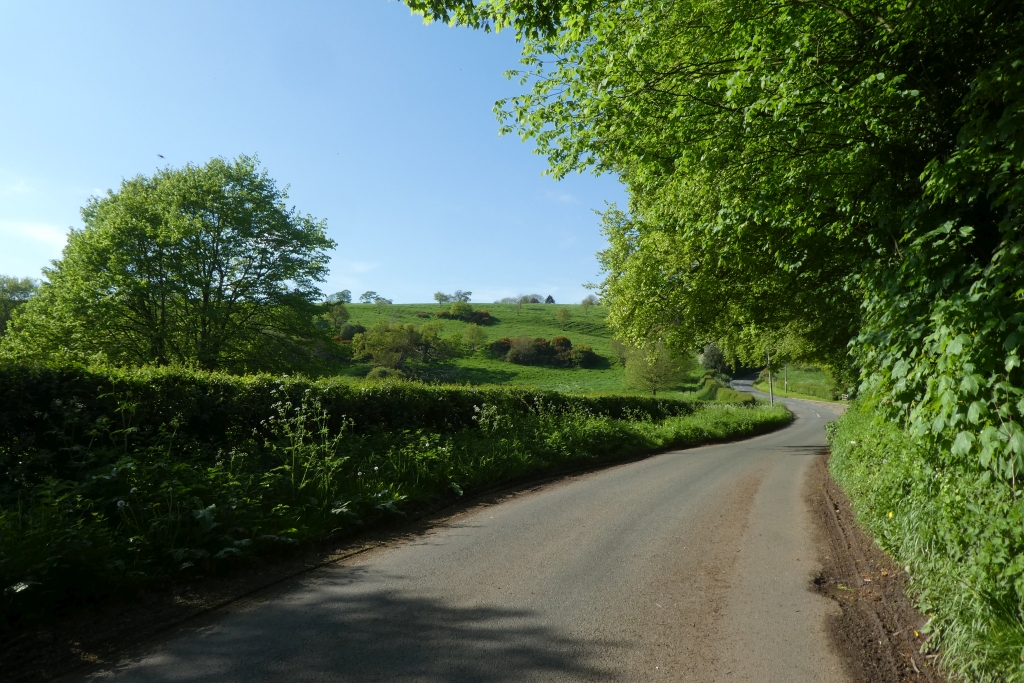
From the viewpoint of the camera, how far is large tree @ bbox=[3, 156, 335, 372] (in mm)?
24594

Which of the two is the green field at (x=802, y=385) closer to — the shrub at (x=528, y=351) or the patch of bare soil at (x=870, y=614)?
the shrub at (x=528, y=351)

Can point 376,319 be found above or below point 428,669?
above

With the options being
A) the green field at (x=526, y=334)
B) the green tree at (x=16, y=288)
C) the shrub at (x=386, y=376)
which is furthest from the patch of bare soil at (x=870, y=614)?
the green tree at (x=16, y=288)

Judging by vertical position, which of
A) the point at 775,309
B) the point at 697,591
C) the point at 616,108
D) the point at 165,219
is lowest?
the point at 697,591

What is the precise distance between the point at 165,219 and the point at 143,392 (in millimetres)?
21766

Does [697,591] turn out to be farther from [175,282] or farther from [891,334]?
[175,282]

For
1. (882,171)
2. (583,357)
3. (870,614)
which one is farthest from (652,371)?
(870,614)

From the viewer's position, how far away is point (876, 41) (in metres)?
7.21

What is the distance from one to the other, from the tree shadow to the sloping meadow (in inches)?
47.0

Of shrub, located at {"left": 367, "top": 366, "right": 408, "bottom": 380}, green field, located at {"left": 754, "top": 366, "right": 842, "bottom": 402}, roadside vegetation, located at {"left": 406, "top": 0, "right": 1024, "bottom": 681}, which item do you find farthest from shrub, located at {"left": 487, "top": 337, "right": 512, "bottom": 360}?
roadside vegetation, located at {"left": 406, "top": 0, "right": 1024, "bottom": 681}

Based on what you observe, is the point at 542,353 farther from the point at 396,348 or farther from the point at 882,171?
the point at 882,171

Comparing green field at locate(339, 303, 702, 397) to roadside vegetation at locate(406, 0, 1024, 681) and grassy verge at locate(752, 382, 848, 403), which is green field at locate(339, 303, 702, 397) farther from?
roadside vegetation at locate(406, 0, 1024, 681)

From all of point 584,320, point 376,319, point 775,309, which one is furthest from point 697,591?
point 584,320

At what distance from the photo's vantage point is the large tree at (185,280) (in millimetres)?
24594
